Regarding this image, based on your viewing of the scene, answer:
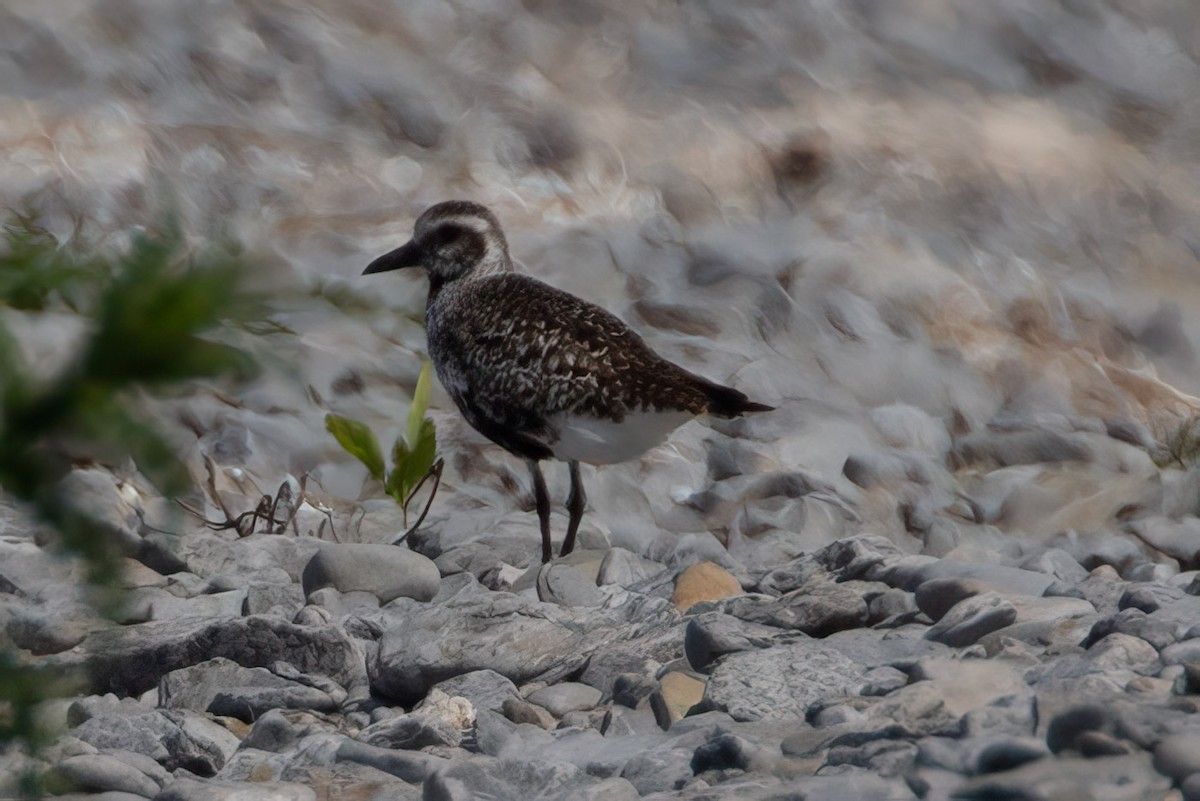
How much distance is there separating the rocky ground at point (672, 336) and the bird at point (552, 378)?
434mm

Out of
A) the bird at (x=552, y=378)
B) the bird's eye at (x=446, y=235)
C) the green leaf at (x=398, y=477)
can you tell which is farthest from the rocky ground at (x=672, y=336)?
the bird's eye at (x=446, y=235)

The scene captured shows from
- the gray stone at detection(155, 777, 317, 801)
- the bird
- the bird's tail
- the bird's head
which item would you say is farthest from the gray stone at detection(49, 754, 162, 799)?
the bird's head

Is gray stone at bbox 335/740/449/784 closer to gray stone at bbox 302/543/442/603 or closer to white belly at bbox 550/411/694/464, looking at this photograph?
gray stone at bbox 302/543/442/603

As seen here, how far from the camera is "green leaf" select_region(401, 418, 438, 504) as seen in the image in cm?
584

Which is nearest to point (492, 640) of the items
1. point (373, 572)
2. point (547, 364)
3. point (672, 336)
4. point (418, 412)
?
point (373, 572)

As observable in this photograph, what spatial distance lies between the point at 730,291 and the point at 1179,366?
2.54 meters

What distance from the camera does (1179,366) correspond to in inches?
299

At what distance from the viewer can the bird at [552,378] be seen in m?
4.86

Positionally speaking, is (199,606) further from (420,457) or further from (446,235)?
(446,235)

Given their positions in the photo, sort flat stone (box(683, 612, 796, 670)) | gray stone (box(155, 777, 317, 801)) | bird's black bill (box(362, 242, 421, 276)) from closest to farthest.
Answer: gray stone (box(155, 777, 317, 801)), flat stone (box(683, 612, 796, 670)), bird's black bill (box(362, 242, 421, 276))

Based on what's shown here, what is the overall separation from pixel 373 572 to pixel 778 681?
1.91 meters

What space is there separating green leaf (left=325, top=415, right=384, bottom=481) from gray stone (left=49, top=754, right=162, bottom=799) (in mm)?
3350

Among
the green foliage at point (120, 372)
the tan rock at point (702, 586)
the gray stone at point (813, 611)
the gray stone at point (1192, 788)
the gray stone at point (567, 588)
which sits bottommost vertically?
the gray stone at point (567, 588)

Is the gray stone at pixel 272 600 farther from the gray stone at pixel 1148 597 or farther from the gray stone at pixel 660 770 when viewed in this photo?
the gray stone at pixel 1148 597
